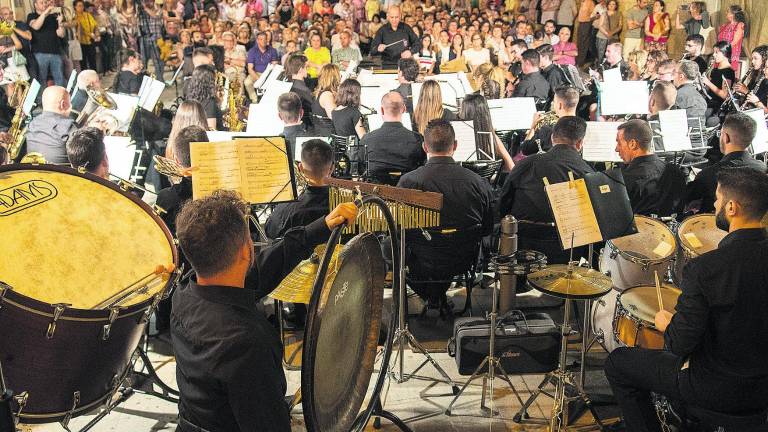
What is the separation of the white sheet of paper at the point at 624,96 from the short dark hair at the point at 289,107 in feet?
12.1

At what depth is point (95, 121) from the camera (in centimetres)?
718

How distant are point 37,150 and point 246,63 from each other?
579 centimetres

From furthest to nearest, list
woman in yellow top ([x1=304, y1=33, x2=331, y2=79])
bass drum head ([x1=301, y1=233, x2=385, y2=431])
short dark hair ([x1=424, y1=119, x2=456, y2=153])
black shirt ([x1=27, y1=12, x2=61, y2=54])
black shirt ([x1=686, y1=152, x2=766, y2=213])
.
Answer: black shirt ([x1=27, y1=12, x2=61, y2=54]) < woman in yellow top ([x1=304, y1=33, x2=331, y2=79]) < black shirt ([x1=686, y1=152, x2=766, y2=213]) < short dark hair ([x1=424, y1=119, x2=456, y2=153]) < bass drum head ([x1=301, y1=233, x2=385, y2=431])

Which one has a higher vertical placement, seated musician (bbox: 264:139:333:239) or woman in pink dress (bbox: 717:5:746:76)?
woman in pink dress (bbox: 717:5:746:76)

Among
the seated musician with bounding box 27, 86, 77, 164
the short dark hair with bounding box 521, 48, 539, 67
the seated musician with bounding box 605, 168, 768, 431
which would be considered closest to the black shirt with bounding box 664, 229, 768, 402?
the seated musician with bounding box 605, 168, 768, 431

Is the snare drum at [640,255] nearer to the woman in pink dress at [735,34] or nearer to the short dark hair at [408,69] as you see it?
the short dark hair at [408,69]

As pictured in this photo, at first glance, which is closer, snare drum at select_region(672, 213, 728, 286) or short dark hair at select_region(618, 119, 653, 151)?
snare drum at select_region(672, 213, 728, 286)

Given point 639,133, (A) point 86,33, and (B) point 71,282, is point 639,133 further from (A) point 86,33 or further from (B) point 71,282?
(A) point 86,33

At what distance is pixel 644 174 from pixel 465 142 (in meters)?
1.63

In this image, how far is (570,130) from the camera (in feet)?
17.3

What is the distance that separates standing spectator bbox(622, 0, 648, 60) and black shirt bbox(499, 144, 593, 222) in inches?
404

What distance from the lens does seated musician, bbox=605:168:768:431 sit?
120 inches

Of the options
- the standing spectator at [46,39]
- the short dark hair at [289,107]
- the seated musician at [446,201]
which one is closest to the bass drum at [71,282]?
the seated musician at [446,201]

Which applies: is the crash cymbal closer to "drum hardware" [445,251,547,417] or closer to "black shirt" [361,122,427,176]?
"drum hardware" [445,251,547,417]
